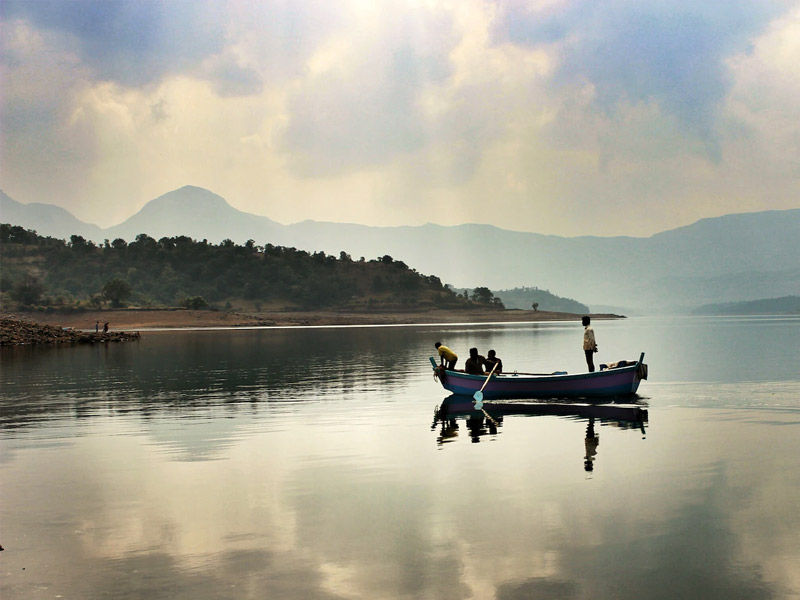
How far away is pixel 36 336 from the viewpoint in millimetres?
101188

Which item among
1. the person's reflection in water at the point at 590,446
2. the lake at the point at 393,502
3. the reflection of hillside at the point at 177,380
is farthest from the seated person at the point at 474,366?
the person's reflection in water at the point at 590,446

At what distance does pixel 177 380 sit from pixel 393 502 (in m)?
34.3

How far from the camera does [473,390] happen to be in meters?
37.0

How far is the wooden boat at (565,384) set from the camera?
3541cm

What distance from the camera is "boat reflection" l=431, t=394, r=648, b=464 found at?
26.5 meters

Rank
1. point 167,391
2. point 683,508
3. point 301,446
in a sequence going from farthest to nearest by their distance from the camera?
point 167,391
point 301,446
point 683,508

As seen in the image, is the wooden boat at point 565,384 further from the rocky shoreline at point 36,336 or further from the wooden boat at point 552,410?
the rocky shoreline at point 36,336

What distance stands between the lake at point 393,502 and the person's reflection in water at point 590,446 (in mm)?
122

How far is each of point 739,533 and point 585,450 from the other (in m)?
8.60

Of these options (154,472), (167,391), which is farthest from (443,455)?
(167,391)

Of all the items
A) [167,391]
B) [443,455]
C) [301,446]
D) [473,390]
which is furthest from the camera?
[167,391]

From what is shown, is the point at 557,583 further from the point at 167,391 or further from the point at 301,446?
the point at 167,391

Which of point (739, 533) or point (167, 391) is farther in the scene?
point (167, 391)

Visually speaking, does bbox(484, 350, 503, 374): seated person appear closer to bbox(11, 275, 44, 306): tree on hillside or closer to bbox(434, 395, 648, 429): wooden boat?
bbox(434, 395, 648, 429): wooden boat
